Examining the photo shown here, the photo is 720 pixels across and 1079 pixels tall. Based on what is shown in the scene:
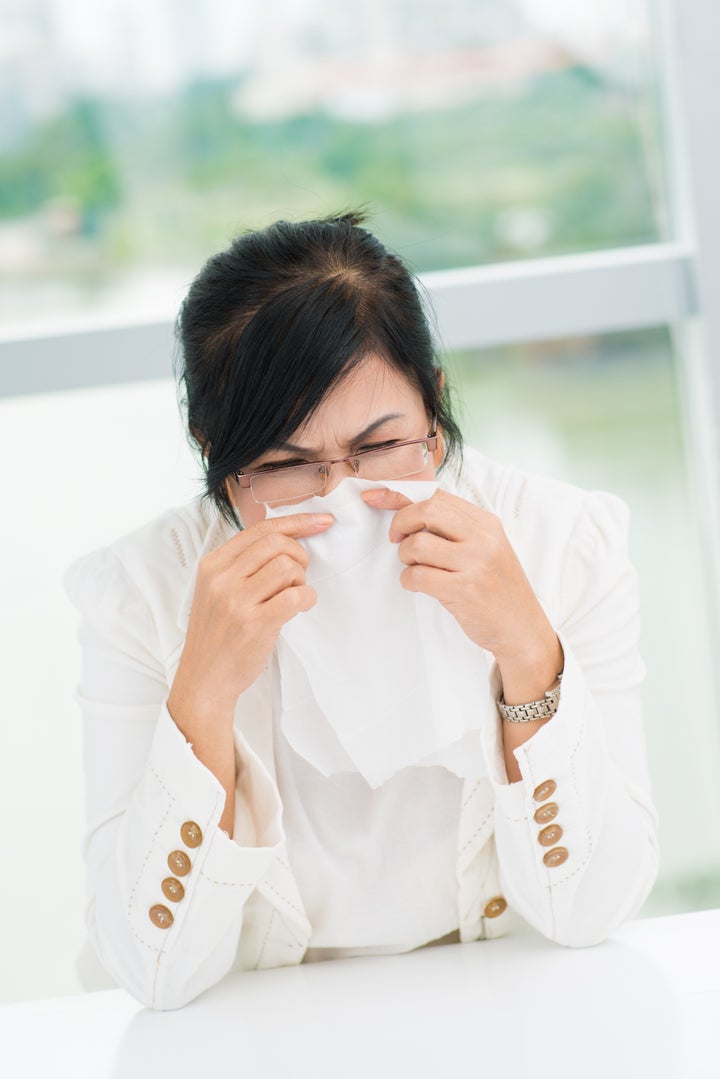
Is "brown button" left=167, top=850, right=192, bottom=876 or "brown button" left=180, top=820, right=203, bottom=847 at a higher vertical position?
"brown button" left=180, top=820, right=203, bottom=847

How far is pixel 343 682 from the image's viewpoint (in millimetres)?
1204

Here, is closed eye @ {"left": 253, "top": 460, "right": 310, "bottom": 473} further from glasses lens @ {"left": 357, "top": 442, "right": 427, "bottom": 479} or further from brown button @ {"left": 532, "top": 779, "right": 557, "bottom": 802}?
brown button @ {"left": 532, "top": 779, "right": 557, "bottom": 802}

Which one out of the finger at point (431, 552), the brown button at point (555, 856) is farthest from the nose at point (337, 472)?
the brown button at point (555, 856)

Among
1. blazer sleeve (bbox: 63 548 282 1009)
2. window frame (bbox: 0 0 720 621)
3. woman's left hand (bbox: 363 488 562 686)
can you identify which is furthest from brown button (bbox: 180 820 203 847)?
window frame (bbox: 0 0 720 621)

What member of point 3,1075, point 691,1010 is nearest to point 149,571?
point 3,1075

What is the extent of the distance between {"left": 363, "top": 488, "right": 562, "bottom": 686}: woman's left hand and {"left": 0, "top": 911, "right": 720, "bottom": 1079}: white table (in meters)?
0.32

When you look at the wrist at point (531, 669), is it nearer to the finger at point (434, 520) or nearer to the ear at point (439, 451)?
the finger at point (434, 520)

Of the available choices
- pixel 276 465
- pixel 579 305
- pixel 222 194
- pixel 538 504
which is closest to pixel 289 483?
pixel 276 465

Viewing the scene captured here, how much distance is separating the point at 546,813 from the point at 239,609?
387mm

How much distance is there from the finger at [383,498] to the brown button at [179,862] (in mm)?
415

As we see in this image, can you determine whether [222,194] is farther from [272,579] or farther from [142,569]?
[272,579]

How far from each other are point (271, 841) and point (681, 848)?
1.04 metres

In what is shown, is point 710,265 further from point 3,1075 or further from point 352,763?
point 3,1075

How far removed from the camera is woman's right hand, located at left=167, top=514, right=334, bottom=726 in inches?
44.6
